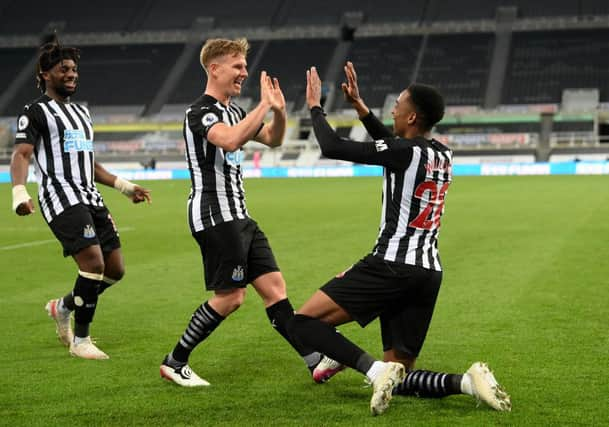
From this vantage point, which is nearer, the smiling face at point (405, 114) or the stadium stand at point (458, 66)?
the smiling face at point (405, 114)

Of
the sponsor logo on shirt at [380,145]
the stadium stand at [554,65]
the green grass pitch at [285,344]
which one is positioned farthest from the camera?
the stadium stand at [554,65]

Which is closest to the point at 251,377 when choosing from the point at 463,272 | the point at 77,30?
the point at 463,272

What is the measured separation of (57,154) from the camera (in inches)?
274

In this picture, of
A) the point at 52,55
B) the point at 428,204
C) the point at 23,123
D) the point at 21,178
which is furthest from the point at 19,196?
the point at 428,204

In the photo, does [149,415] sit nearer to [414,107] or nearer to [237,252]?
[237,252]

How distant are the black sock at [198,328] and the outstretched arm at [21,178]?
156 cm

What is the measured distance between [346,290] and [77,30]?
63.2m

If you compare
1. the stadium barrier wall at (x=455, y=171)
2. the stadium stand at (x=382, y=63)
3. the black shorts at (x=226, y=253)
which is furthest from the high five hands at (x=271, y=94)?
the stadium stand at (x=382, y=63)

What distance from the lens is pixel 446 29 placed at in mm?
61000

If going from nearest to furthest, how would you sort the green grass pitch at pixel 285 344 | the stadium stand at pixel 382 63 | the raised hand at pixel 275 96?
1. the green grass pitch at pixel 285 344
2. the raised hand at pixel 275 96
3. the stadium stand at pixel 382 63

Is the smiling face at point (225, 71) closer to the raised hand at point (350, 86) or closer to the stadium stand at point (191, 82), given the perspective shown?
the raised hand at point (350, 86)

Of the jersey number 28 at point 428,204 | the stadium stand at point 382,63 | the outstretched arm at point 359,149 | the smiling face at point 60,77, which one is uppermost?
the stadium stand at point 382,63

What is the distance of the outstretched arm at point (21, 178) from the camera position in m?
6.58

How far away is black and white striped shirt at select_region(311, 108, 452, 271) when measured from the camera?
16.7 ft
